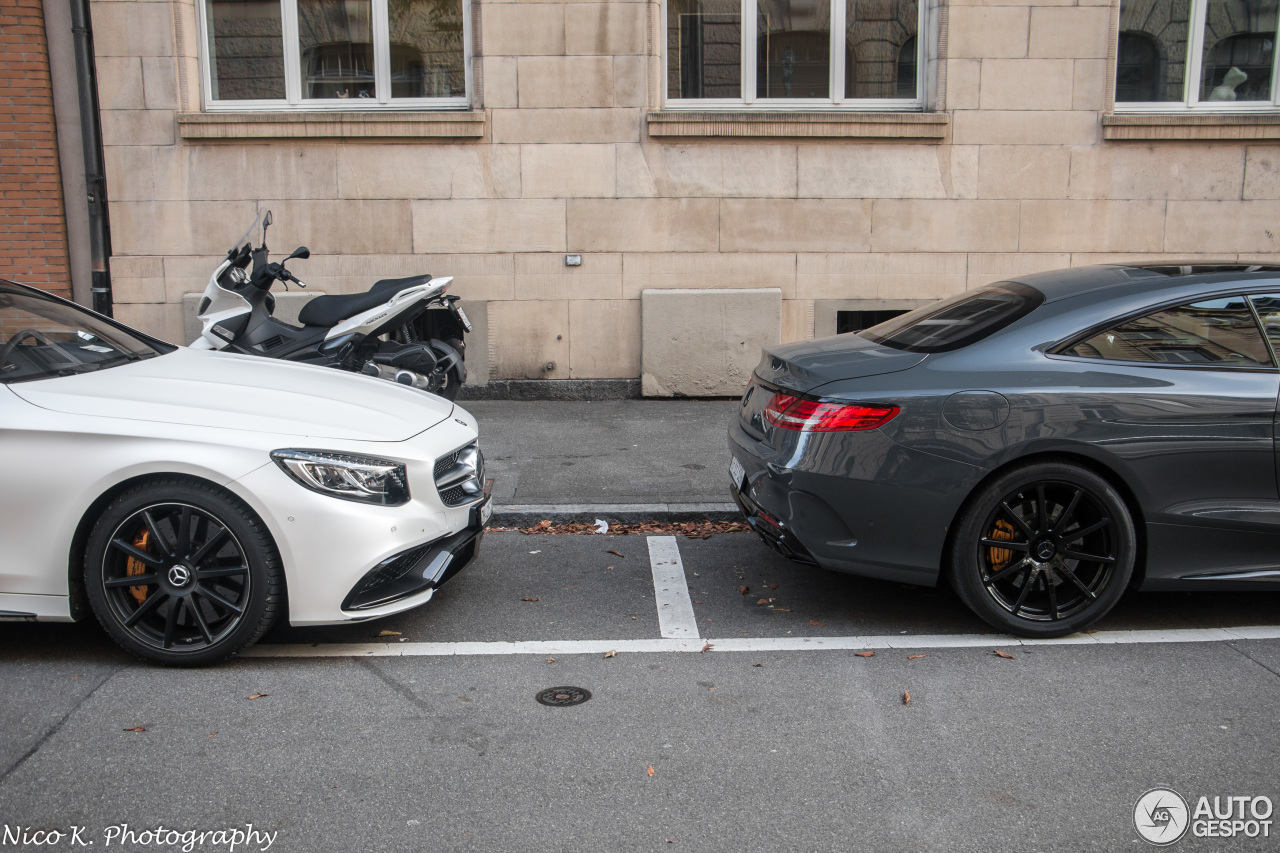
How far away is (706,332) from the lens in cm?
976

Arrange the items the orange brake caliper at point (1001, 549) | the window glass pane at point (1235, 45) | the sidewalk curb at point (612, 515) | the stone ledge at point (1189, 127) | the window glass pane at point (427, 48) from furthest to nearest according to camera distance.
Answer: the window glass pane at point (1235, 45) < the window glass pane at point (427, 48) < the stone ledge at point (1189, 127) < the sidewalk curb at point (612, 515) < the orange brake caliper at point (1001, 549)

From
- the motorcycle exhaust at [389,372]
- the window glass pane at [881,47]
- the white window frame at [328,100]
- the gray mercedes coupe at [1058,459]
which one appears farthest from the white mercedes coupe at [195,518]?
the window glass pane at [881,47]

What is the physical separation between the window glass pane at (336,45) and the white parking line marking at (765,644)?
279 inches

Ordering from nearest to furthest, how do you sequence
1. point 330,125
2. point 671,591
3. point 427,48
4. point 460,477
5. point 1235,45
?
1. point 460,477
2. point 671,591
3. point 330,125
4. point 427,48
5. point 1235,45

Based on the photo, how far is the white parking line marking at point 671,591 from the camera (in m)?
4.64

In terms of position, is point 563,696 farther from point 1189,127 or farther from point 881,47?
point 1189,127

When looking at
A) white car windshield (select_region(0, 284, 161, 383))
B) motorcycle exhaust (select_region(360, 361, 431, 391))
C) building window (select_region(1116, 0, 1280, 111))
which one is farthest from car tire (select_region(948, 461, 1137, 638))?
building window (select_region(1116, 0, 1280, 111))

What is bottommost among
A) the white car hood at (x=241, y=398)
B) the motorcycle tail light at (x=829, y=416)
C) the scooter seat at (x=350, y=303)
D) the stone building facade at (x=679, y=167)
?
the motorcycle tail light at (x=829, y=416)

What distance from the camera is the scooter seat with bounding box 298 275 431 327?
734 cm

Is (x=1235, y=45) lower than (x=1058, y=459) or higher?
higher

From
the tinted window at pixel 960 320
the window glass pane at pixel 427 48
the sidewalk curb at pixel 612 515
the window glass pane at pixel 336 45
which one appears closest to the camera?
the tinted window at pixel 960 320

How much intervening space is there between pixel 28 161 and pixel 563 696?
28.5 ft

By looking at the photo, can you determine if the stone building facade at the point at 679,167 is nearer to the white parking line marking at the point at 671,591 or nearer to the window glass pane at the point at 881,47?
the window glass pane at the point at 881,47

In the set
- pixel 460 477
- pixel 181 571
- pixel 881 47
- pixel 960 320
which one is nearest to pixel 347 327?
pixel 460 477
